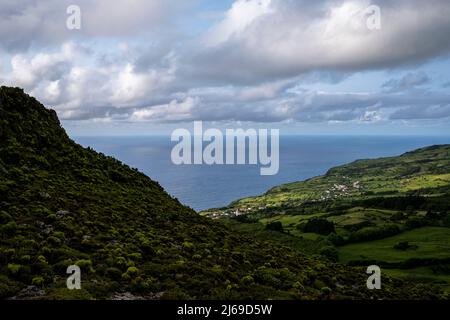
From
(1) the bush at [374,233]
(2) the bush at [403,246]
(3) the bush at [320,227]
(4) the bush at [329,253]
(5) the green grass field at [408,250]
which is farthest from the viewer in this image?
(3) the bush at [320,227]

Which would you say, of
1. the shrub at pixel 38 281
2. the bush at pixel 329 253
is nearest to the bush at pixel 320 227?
the bush at pixel 329 253

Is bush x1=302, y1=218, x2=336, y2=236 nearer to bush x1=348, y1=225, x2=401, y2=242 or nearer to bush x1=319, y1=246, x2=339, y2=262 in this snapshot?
bush x1=348, y1=225, x2=401, y2=242

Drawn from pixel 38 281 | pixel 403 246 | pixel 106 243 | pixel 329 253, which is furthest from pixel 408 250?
pixel 38 281

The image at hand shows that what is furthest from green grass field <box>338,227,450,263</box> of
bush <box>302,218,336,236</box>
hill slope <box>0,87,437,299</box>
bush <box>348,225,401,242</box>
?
hill slope <box>0,87,437,299</box>

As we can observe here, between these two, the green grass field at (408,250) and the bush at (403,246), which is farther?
the bush at (403,246)

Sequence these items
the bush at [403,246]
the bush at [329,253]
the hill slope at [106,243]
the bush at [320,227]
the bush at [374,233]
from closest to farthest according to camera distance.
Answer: the hill slope at [106,243]
the bush at [329,253]
the bush at [403,246]
the bush at [374,233]
the bush at [320,227]

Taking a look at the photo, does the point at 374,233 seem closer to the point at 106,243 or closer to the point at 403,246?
the point at 403,246

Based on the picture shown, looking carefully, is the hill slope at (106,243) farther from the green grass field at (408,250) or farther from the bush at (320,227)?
the bush at (320,227)
